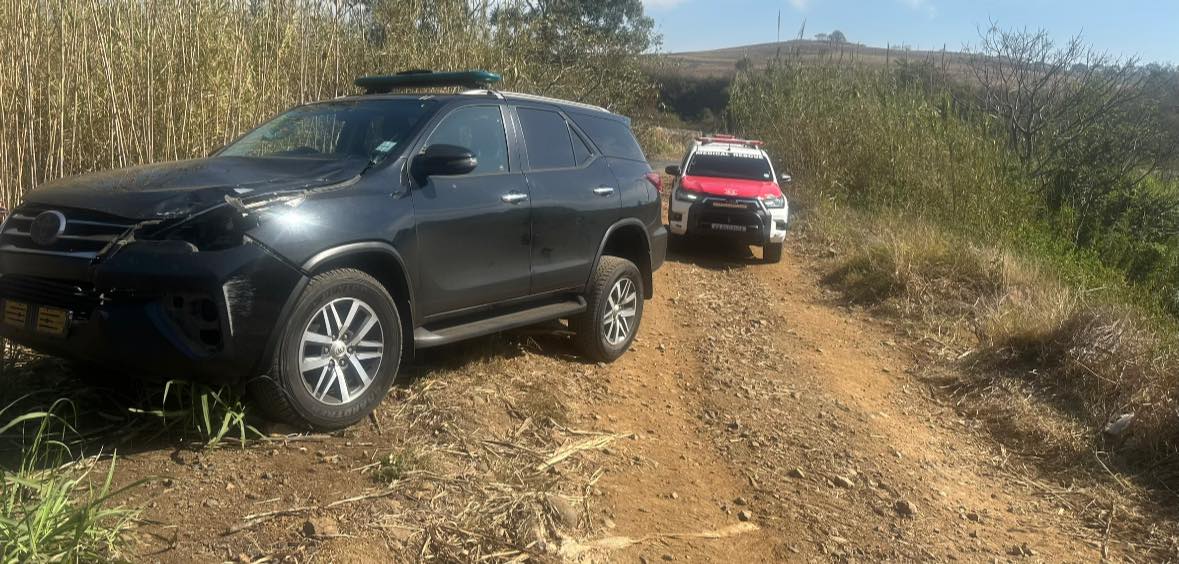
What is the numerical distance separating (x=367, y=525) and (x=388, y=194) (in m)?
1.66

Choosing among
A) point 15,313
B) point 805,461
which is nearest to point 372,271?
point 15,313

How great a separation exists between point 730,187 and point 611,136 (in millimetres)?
5578

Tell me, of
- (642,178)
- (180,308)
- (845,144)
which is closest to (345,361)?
(180,308)

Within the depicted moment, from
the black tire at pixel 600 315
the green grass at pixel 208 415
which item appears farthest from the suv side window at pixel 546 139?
the green grass at pixel 208 415

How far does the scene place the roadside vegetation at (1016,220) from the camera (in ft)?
19.4

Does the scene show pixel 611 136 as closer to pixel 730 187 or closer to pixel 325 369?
pixel 325 369

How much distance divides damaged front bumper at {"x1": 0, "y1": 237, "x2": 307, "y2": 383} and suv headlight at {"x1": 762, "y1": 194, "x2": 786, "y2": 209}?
8575mm

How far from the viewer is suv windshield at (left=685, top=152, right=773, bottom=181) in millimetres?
12156

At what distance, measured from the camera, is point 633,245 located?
6.46 m

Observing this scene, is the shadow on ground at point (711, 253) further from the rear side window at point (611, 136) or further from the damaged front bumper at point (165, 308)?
the damaged front bumper at point (165, 308)

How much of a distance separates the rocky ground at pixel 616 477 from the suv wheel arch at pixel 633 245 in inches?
25.8

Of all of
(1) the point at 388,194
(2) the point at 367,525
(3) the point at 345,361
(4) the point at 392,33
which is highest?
(4) the point at 392,33

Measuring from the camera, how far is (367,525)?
10.7 feet

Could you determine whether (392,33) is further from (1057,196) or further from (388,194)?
(1057,196)
